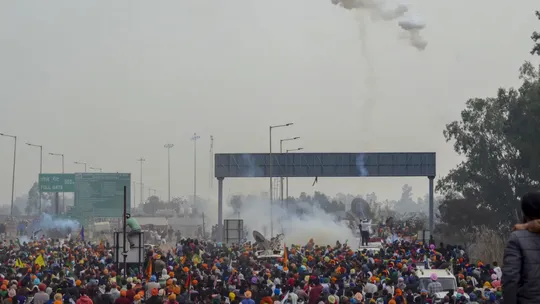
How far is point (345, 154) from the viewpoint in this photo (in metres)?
75.5

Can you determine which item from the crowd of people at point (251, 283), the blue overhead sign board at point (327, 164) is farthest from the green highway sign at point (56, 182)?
the crowd of people at point (251, 283)

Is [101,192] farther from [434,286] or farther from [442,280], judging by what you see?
[434,286]

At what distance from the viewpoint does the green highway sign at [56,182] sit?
86062 millimetres

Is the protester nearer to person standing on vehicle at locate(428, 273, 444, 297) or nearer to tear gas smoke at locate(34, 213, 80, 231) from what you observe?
person standing on vehicle at locate(428, 273, 444, 297)

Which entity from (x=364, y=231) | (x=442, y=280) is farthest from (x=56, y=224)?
(x=442, y=280)

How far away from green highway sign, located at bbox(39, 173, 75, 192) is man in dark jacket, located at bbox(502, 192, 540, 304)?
8186 cm

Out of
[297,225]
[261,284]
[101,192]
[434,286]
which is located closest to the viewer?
[261,284]

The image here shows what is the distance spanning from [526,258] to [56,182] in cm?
8334

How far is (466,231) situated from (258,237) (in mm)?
27821

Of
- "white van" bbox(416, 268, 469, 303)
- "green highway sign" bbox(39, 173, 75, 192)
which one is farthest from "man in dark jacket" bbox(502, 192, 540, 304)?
"green highway sign" bbox(39, 173, 75, 192)

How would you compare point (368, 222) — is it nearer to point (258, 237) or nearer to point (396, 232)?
point (396, 232)

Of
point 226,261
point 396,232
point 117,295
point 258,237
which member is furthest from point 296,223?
point 117,295

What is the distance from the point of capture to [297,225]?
90000mm

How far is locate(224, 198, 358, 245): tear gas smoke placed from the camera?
7450 cm
